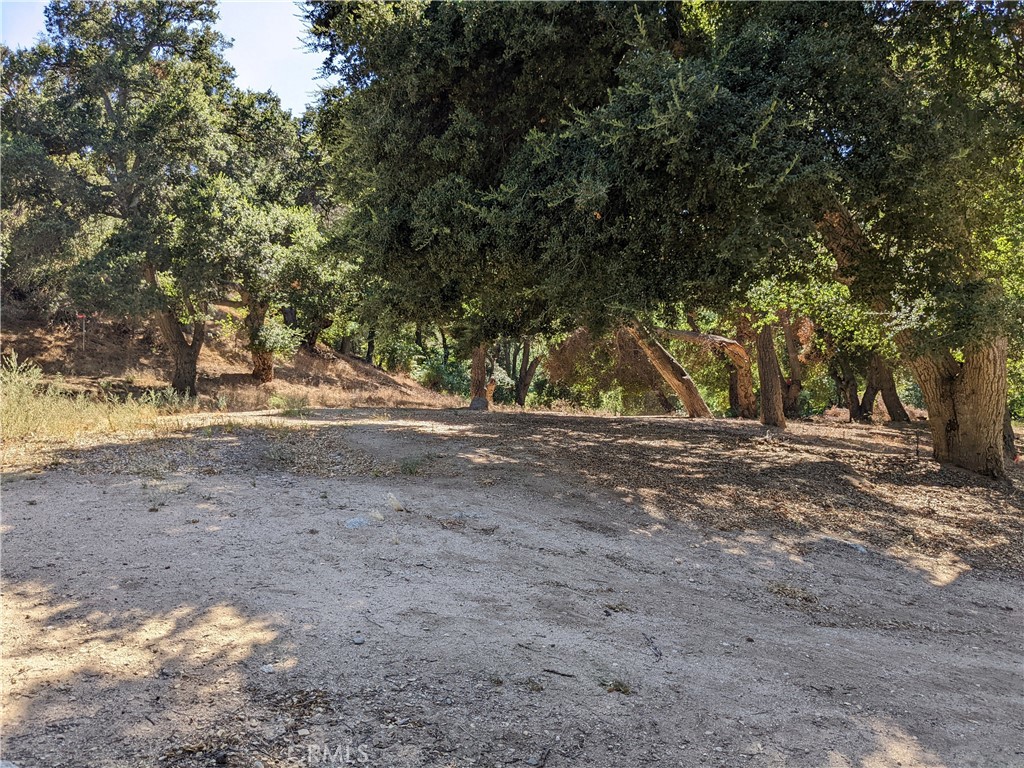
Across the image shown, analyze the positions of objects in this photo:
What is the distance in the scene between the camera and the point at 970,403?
1009cm

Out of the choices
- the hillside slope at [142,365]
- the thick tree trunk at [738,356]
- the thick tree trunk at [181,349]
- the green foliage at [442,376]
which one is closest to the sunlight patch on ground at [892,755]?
the thick tree trunk at [738,356]

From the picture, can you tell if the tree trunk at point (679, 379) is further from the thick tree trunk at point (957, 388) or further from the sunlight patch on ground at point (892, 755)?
the sunlight patch on ground at point (892, 755)

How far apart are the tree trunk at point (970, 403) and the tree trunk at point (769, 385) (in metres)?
4.18

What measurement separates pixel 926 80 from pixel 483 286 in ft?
21.9

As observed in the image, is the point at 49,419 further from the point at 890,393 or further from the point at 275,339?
the point at 890,393

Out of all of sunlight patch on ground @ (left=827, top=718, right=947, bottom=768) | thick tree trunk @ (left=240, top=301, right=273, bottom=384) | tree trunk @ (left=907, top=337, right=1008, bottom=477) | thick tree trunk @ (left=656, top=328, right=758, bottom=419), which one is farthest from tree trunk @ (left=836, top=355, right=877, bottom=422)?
sunlight patch on ground @ (left=827, top=718, right=947, bottom=768)

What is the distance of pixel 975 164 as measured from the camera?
7707 mm

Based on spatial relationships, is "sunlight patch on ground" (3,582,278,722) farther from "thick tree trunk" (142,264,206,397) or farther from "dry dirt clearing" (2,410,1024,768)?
"thick tree trunk" (142,264,206,397)

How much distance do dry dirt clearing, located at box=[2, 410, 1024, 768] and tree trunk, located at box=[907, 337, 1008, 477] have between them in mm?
2419

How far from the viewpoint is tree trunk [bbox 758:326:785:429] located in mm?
14820

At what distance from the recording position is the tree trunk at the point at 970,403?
9.89 meters

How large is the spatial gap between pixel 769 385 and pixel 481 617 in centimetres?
1255

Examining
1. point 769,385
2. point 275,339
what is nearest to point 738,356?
point 769,385

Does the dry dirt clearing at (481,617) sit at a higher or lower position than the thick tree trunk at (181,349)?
lower
